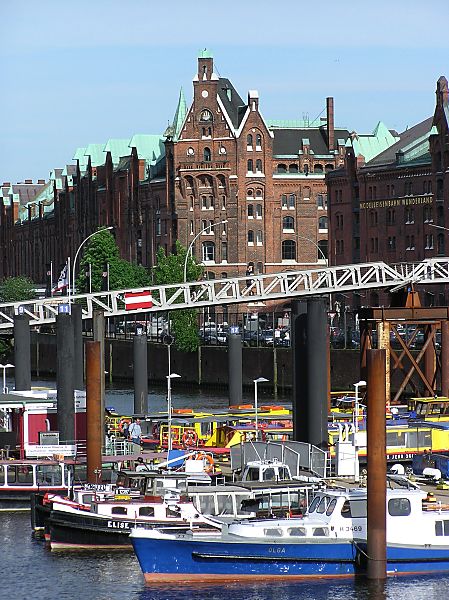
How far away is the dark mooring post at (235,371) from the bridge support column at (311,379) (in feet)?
94.4

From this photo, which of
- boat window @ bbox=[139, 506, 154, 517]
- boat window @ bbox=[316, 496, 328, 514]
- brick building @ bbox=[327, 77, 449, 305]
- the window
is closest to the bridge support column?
boat window @ bbox=[139, 506, 154, 517]

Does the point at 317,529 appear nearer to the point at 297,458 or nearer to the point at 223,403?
the point at 297,458

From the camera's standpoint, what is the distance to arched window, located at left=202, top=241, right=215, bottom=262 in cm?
19712

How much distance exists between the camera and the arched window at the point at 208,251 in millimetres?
197125

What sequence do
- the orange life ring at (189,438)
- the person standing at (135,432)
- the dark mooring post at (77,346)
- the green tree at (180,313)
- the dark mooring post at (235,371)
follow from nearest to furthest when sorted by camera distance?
the orange life ring at (189,438) → the person standing at (135,432) → the dark mooring post at (77,346) → the dark mooring post at (235,371) → the green tree at (180,313)

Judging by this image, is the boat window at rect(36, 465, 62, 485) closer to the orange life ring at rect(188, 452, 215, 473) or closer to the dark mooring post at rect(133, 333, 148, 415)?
the orange life ring at rect(188, 452, 215, 473)

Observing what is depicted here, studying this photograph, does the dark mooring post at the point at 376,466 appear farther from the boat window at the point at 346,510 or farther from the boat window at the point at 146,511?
the boat window at the point at 146,511

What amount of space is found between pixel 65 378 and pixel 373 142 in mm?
127197

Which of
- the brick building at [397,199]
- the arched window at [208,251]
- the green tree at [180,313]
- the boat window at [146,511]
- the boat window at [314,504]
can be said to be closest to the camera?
the boat window at [314,504]

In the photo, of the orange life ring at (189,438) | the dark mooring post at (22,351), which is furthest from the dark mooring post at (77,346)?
the orange life ring at (189,438)

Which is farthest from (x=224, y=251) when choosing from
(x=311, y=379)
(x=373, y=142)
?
(x=311, y=379)

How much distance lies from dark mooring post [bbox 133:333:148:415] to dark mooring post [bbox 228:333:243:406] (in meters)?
4.59

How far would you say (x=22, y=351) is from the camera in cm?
8556

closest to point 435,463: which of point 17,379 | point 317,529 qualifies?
point 317,529
